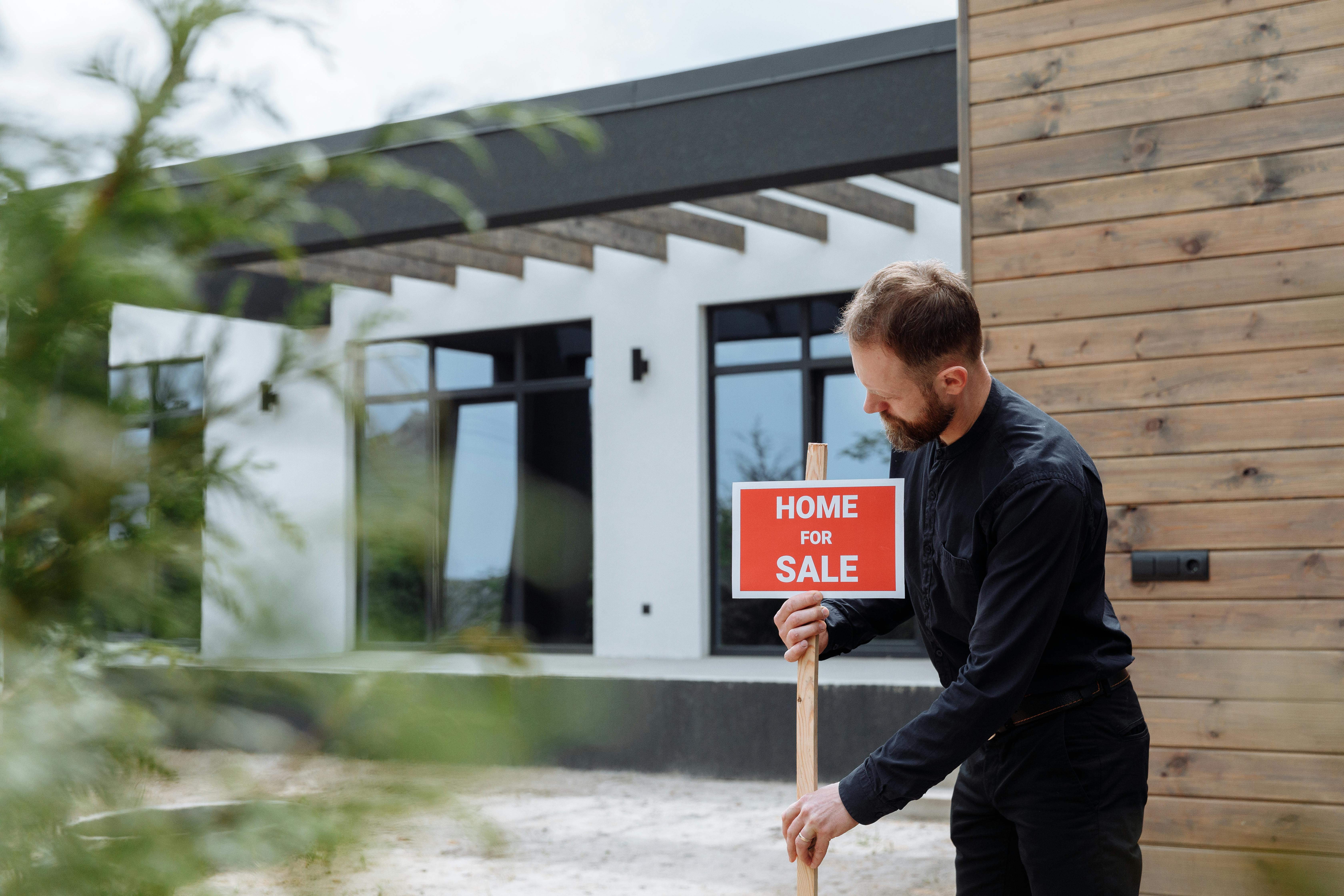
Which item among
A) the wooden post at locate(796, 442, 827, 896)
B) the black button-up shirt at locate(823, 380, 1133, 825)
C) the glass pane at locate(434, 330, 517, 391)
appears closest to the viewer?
the black button-up shirt at locate(823, 380, 1133, 825)

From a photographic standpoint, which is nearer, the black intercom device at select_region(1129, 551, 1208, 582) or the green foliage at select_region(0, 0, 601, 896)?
the green foliage at select_region(0, 0, 601, 896)

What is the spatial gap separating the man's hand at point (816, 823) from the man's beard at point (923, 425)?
1.99 ft

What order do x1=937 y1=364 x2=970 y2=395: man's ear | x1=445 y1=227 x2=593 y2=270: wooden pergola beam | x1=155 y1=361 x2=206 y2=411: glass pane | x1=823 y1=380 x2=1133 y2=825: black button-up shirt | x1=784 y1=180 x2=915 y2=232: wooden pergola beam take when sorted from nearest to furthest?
x1=155 y1=361 x2=206 y2=411: glass pane < x1=823 y1=380 x2=1133 y2=825: black button-up shirt < x1=937 y1=364 x2=970 y2=395: man's ear < x1=784 y1=180 x2=915 y2=232: wooden pergola beam < x1=445 y1=227 x2=593 y2=270: wooden pergola beam

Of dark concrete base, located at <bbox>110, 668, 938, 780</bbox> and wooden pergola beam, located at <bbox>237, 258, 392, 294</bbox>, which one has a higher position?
wooden pergola beam, located at <bbox>237, 258, 392, 294</bbox>

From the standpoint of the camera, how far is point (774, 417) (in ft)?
27.9

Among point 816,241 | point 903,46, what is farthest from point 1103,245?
point 816,241

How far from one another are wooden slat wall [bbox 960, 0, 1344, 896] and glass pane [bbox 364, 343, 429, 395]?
2.59 metres

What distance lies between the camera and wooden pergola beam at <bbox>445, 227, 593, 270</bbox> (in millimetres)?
8211

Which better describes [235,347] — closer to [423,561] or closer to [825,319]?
[423,561]

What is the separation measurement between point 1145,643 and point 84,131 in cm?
A: 301

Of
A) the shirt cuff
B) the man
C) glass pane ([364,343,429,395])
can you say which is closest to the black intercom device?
the man

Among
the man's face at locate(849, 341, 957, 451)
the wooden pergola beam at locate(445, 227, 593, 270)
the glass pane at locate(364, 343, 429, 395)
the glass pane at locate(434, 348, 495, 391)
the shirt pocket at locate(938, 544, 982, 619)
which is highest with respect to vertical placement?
the wooden pergola beam at locate(445, 227, 593, 270)

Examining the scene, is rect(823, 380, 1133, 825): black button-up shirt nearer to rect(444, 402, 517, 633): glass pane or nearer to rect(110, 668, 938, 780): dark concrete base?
rect(110, 668, 938, 780): dark concrete base

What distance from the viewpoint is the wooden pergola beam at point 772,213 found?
747 cm
